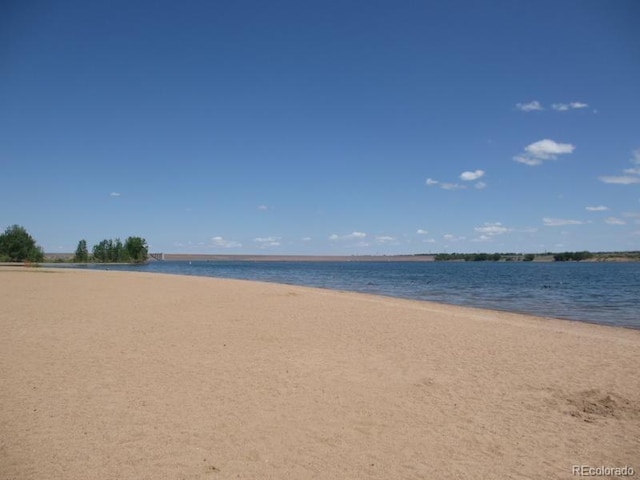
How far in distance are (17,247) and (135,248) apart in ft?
156

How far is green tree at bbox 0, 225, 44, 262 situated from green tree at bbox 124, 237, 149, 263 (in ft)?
143

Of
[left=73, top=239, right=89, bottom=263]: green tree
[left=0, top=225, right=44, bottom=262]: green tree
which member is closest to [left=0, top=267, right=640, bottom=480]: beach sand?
[left=0, top=225, right=44, bottom=262]: green tree

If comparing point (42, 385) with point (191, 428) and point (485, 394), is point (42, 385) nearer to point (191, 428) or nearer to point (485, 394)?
point (191, 428)

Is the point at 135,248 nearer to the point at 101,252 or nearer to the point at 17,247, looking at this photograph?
the point at 101,252

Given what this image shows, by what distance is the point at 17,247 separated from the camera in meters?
85.6

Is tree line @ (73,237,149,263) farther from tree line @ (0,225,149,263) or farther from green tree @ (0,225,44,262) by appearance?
green tree @ (0,225,44,262)

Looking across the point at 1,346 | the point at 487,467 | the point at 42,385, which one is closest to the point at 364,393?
the point at 487,467

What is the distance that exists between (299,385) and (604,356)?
26.3 feet

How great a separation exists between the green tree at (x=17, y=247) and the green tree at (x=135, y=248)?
43.6 m

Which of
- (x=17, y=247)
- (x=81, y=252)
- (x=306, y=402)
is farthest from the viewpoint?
(x=81, y=252)

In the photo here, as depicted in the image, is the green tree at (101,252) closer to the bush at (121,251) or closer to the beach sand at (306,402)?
the bush at (121,251)

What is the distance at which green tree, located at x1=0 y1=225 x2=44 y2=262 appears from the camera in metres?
84.9

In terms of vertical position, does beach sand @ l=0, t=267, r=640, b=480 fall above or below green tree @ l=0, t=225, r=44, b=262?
below

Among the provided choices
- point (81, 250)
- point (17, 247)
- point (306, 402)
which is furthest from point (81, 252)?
point (306, 402)
